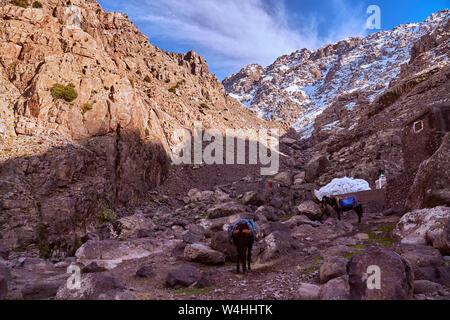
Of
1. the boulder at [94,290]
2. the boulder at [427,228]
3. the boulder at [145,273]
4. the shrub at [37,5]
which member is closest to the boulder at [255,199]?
the boulder at [427,228]

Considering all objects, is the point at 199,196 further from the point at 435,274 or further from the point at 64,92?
the point at 435,274

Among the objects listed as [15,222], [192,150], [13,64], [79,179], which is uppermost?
[13,64]

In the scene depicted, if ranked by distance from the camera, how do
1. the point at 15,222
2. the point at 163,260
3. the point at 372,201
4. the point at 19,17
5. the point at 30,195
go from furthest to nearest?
the point at 19,17 → the point at 372,201 → the point at 30,195 → the point at 15,222 → the point at 163,260

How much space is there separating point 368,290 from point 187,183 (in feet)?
100

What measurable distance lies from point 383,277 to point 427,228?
469 cm

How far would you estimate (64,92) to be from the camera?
21609 millimetres

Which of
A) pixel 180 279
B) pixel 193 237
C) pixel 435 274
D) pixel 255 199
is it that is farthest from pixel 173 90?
pixel 435 274

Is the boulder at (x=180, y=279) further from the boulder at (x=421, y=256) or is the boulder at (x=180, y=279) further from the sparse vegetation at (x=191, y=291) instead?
the boulder at (x=421, y=256)

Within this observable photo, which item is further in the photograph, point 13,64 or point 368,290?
point 13,64

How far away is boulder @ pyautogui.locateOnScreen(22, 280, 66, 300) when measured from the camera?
5.79 metres

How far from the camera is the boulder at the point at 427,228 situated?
6891 millimetres

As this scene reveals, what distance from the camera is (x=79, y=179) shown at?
18609mm
